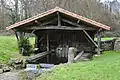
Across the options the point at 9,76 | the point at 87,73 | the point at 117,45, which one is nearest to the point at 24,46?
the point at 9,76

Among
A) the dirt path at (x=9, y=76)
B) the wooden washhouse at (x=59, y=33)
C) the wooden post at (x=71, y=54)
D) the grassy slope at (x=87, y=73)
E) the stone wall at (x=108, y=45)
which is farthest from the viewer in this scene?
the stone wall at (x=108, y=45)

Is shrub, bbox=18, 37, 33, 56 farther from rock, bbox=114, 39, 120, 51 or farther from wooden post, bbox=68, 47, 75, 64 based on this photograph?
rock, bbox=114, 39, 120, 51

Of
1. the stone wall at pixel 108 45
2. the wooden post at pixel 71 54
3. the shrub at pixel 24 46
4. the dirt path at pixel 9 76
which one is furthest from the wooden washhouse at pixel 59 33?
the dirt path at pixel 9 76

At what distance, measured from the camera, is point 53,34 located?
19.8m

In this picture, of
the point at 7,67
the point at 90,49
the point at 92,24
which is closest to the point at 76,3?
the point at 90,49

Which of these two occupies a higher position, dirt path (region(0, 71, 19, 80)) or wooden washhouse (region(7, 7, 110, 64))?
wooden washhouse (region(7, 7, 110, 64))

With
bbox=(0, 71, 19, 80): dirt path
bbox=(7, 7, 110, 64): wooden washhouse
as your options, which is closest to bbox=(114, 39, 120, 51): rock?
bbox=(7, 7, 110, 64): wooden washhouse

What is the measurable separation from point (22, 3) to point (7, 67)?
76.1ft

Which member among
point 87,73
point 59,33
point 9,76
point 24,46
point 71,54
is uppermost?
point 59,33

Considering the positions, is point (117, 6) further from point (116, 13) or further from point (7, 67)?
point (7, 67)

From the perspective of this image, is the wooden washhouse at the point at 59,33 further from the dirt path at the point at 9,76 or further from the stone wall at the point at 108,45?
the dirt path at the point at 9,76

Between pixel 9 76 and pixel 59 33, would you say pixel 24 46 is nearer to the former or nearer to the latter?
pixel 59 33

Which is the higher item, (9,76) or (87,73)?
(87,73)

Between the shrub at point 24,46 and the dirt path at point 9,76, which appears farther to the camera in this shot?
the shrub at point 24,46
